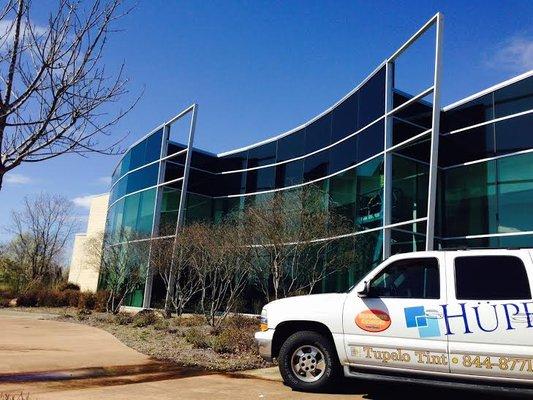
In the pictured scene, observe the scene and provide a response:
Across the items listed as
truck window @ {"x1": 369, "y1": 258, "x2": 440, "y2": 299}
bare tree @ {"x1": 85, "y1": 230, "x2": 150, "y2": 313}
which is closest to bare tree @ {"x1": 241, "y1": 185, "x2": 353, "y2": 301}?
bare tree @ {"x1": 85, "y1": 230, "x2": 150, "y2": 313}

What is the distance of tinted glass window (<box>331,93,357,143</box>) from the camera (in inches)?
747

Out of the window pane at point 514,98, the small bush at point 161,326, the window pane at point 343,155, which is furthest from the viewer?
the window pane at point 343,155

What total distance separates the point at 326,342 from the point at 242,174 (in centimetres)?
1866

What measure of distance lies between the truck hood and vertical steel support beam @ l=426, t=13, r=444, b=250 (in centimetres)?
672

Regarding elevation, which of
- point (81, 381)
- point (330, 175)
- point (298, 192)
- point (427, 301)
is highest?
point (330, 175)

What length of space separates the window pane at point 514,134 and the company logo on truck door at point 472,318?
9624 mm

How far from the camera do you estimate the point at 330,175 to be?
775 inches

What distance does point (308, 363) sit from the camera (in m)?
6.94

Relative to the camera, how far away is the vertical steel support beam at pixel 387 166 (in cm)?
1527

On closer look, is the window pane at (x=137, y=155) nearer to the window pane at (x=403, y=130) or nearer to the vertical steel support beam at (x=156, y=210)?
the vertical steel support beam at (x=156, y=210)

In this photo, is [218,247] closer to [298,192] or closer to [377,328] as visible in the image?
[298,192]

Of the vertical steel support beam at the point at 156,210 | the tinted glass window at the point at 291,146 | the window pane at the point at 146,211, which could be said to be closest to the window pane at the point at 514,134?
the tinted glass window at the point at 291,146

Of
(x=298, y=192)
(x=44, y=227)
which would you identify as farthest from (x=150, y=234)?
(x=44, y=227)

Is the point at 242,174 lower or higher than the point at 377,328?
higher
